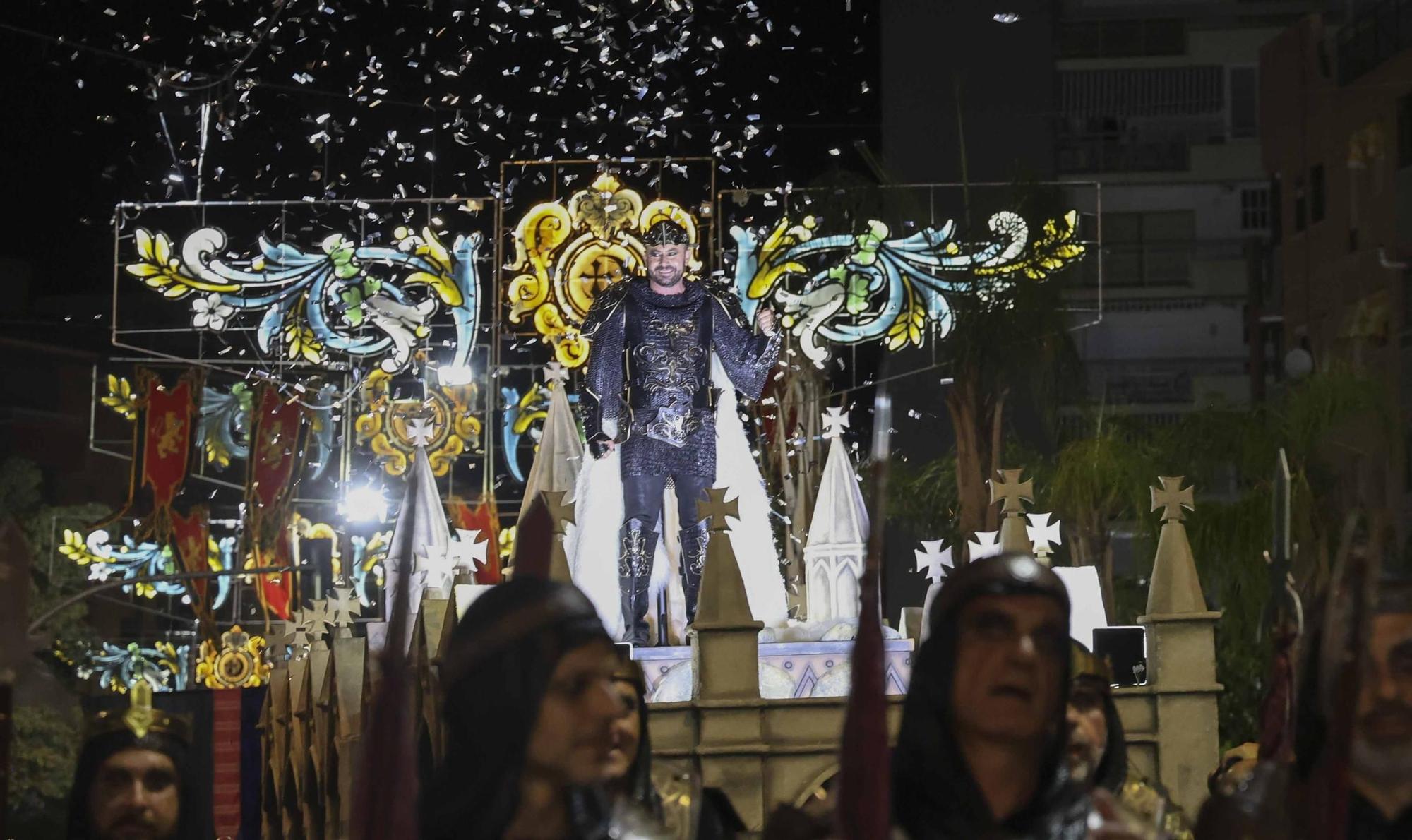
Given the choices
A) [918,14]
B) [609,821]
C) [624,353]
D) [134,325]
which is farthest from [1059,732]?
[134,325]

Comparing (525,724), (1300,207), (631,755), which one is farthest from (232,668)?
(525,724)

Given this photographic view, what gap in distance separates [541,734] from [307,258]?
48.2ft


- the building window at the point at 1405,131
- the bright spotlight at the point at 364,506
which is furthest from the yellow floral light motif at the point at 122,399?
the building window at the point at 1405,131

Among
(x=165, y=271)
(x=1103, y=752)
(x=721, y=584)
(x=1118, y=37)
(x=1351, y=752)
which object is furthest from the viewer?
(x=1118, y=37)

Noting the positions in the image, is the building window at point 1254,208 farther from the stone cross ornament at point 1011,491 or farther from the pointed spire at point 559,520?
the pointed spire at point 559,520

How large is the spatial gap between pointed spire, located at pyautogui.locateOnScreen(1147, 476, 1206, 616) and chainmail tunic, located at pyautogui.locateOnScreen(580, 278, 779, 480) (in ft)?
9.75

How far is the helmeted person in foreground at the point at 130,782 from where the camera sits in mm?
5672

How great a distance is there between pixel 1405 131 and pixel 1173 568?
2064 cm

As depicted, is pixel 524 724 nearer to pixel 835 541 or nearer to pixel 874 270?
pixel 835 541

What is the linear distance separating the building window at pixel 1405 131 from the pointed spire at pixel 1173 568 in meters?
19.8

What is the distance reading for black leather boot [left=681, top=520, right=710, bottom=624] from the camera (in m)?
16.1

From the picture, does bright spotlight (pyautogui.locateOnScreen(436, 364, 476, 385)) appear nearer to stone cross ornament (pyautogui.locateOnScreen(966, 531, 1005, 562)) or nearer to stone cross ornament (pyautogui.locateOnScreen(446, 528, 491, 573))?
stone cross ornament (pyautogui.locateOnScreen(446, 528, 491, 573))

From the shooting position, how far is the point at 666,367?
1602 cm

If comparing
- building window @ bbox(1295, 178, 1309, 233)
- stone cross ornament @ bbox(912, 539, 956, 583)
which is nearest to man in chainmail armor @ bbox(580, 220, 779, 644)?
stone cross ornament @ bbox(912, 539, 956, 583)
